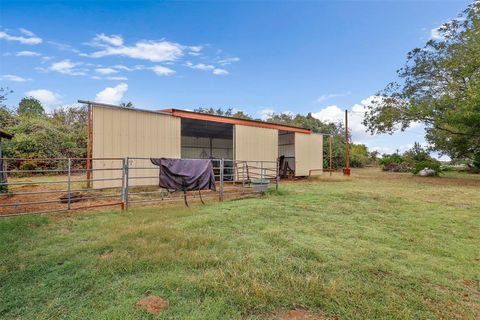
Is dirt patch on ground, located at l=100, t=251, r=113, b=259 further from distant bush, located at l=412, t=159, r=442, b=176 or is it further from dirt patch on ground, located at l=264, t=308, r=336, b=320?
distant bush, located at l=412, t=159, r=442, b=176

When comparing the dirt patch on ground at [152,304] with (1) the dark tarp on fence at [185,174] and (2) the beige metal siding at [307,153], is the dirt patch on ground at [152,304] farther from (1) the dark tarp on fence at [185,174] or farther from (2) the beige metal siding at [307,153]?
(2) the beige metal siding at [307,153]

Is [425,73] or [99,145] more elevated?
[425,73]

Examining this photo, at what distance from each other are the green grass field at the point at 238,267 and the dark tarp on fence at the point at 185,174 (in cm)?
160

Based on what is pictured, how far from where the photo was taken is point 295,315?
7.30 feet

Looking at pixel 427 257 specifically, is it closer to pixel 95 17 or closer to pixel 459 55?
pixel 95 17

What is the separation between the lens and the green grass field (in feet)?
7.54

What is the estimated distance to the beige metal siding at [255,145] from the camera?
40.3 feet

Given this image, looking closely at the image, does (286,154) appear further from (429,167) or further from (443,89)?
(429,167)

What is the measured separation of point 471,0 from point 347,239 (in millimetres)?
17653

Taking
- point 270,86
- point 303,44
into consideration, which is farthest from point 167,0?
point 270,86

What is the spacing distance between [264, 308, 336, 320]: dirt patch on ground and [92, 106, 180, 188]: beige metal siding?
6.58 meters

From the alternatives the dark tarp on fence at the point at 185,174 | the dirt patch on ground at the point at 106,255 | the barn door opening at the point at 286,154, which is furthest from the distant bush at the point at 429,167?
the dirt patch on ground at the point at 106,255

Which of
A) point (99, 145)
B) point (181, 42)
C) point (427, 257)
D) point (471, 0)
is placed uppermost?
point (471, 0)

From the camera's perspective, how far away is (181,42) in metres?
13.1
